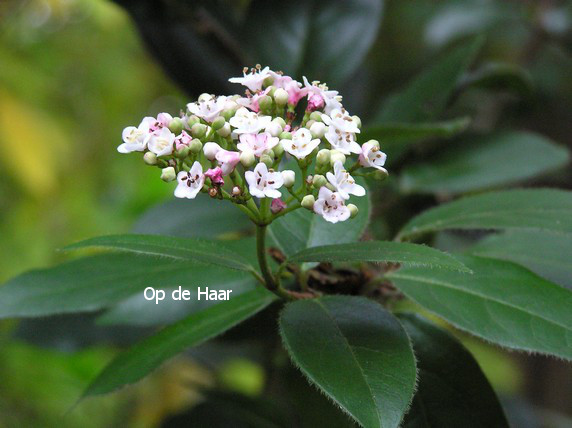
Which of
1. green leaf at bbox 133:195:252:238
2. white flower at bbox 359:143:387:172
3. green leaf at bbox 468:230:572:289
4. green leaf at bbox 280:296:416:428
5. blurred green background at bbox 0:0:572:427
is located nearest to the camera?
green leaf at bbox 280:296:416:428

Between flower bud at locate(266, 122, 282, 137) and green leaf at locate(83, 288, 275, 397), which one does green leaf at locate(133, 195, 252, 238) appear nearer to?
green leaf at locate(83, 288, 275, 397)

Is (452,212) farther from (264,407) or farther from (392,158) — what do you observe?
(264,407)

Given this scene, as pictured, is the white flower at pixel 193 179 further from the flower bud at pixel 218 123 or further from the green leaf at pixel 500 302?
the green leaf at pixel 500 302

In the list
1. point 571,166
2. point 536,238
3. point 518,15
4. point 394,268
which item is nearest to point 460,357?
point 394,268

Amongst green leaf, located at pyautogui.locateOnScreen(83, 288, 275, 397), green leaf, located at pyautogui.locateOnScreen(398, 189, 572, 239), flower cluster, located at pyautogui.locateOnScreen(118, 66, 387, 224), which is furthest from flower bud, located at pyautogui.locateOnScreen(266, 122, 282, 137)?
green leaf, located at pyautogui.locateOnScreen(398, 189, 572, 239)

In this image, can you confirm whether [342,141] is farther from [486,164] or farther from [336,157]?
[486,164]

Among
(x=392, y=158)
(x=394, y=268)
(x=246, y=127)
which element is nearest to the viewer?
(x=246, y=127)

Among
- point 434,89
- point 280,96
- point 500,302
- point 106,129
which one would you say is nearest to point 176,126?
point 280,96
